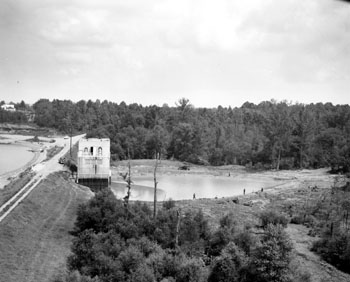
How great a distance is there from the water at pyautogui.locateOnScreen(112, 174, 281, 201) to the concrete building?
2.30m

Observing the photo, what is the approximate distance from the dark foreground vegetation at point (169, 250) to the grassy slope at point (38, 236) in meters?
1.58

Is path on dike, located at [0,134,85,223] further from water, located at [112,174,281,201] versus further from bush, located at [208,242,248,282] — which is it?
bush, located at [208,242,248,282]

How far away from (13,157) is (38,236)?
149ft

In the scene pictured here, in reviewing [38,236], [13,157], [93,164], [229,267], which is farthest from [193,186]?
[229,267]

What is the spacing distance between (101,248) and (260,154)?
182 ft

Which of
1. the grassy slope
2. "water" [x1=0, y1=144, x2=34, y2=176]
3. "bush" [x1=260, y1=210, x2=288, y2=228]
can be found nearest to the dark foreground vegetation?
the grassy slope

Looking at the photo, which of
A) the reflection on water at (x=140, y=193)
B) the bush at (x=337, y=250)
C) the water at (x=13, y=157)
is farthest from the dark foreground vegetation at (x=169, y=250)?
the water at (x=13, y=157)

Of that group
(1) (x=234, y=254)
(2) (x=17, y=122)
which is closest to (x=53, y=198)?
(1) (x=234, y=254)

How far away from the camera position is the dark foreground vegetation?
1661cm

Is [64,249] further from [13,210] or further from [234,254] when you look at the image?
[234,254]

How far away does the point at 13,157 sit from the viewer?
65.4m

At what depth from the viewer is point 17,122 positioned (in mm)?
118125

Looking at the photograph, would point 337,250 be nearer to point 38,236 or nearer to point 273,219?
point 273,219

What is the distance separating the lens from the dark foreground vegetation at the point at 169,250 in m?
16.6
